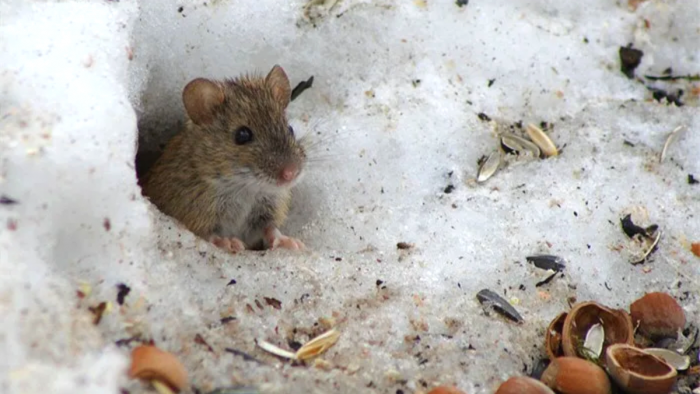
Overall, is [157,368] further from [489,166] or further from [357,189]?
[489,166]

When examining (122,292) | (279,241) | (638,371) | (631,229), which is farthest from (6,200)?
(631,229)

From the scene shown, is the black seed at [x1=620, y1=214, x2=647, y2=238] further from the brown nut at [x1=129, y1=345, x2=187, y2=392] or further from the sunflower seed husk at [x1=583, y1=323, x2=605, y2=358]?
the brown nut at [x1=129, y1=345, x2=187, y2=392]

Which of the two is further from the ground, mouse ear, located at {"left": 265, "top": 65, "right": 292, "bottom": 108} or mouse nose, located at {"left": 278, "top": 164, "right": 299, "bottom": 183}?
mouse ear, located at {"left": 265, "top": 65, "right": 292, "bottom": 108}

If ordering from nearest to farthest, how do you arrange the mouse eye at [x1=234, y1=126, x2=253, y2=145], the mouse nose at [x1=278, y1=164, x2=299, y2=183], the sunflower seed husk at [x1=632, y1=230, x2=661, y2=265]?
1. the sunflower seed husk at [x1=632, y1=230, x2=661, y2=265]
2. the mouse nose at [x1=278, y1=164, x2=299, y2=183]
3. the mouse eye at [x1=234, y1=126, x2=253, y2=145]

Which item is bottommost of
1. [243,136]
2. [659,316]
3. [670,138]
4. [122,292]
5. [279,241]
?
[279,241]

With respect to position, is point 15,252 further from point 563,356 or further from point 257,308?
point 563,356

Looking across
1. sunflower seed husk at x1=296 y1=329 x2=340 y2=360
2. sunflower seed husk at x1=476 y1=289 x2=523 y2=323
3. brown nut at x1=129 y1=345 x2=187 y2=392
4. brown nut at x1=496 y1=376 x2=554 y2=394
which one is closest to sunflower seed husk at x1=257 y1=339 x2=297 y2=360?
sunflower seed husk at x1=296 y1=329 x2=340 y2=360
